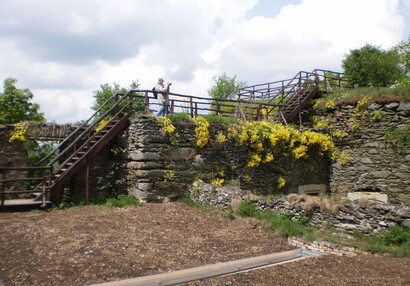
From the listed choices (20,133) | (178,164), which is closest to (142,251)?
(178,164)

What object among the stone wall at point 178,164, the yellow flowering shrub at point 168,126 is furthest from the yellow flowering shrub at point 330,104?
the yellow flowering shrub at point 168,126

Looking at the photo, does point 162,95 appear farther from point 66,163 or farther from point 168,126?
point 66,163

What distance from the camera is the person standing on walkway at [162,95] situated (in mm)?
11750

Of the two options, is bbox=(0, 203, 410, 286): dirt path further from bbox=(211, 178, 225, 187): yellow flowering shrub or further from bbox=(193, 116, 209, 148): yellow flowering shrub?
bbox=(193, 116, 209, 148): yellow flowering shrub

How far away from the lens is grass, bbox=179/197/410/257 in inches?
288

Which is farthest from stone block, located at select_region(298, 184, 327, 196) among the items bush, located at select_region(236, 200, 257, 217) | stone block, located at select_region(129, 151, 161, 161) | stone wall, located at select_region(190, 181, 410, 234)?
stone block, located at select_region(129, 151, 161, 161)

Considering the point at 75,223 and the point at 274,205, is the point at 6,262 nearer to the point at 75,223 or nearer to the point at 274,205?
the point at 75,223

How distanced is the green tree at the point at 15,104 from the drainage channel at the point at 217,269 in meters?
20.4

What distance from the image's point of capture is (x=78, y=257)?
5969mm

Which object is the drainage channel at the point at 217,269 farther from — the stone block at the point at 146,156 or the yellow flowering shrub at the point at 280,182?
the yellow flowering shrub at the point at 280,182

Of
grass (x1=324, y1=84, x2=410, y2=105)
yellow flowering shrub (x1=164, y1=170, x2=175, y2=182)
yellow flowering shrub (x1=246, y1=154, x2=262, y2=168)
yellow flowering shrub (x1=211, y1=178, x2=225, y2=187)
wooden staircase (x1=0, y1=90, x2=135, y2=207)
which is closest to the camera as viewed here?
wooden staircase (x1=0, y1=90, x2=135, y2=207)

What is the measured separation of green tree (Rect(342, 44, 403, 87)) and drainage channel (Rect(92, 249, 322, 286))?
724 inches

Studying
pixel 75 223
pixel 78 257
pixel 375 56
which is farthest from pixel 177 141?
pixel 375 56

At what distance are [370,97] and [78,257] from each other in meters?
14.4
